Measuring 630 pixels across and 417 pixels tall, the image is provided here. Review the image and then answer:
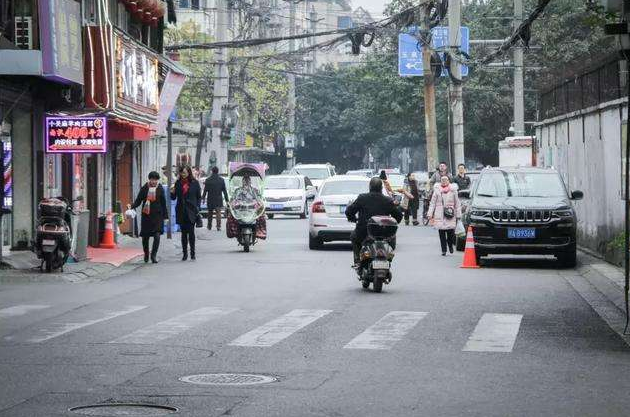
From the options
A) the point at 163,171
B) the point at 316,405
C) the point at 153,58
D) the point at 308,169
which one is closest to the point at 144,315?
the point at 316,405

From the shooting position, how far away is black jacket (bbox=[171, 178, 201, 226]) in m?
28.3

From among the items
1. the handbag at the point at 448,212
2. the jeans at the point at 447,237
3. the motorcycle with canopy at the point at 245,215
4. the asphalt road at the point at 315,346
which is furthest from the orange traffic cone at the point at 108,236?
the asphalt road at the point at 315,346

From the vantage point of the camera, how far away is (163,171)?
47500 mm

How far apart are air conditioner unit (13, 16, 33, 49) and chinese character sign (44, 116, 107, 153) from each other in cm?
207

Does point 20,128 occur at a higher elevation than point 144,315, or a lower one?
higher

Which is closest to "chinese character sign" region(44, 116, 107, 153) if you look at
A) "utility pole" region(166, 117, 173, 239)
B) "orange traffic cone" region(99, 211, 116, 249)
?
"orange traffic cone" region(99, 211, 116, 249)

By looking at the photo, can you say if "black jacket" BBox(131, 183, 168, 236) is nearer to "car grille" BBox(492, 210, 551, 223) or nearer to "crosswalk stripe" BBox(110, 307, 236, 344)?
"car grille" BBox(492, 210, 551, 223)

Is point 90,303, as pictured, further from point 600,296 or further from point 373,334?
point 600,296

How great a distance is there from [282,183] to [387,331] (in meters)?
38.7

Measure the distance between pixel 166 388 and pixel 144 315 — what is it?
5910 mm

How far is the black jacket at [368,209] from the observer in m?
20.6

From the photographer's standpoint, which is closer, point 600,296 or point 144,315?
point 144,315

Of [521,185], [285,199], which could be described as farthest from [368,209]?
[285,199]

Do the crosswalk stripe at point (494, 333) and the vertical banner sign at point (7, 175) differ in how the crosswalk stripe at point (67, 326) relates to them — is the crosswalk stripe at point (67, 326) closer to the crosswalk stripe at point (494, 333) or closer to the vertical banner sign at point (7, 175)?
the crosswalk stripe at point (494, 333)
